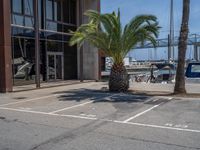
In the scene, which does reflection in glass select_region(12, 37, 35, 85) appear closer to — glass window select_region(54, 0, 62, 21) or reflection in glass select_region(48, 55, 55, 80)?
reflection in glass select_region(48, 55, 55, 80)

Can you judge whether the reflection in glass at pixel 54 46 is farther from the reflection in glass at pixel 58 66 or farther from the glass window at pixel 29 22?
the glass window at pixel 29 22

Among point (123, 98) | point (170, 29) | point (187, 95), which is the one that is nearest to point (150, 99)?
point (123, 98)

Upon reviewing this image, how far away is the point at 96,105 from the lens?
14938 millimetres

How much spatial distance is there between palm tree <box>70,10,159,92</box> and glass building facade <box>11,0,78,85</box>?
19.4ft

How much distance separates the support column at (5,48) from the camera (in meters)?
20.2

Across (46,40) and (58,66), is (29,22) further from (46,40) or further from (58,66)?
(58,66)

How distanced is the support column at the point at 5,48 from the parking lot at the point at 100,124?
3732mm

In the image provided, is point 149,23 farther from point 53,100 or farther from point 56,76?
point 56,76

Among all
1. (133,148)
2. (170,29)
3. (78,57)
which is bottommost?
(133,148)

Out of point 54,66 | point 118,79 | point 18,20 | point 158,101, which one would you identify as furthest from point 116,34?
point 54,66

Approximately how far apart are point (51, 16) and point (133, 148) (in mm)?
21816

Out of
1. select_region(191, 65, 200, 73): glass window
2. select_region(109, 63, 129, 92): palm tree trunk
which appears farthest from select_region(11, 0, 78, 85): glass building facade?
select_region(191, 65, 200, 73): glass window

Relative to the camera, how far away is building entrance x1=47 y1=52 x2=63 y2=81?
93.2 feet

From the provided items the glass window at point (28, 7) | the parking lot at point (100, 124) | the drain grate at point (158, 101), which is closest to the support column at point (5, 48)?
the parking lot at point (100, 124)
